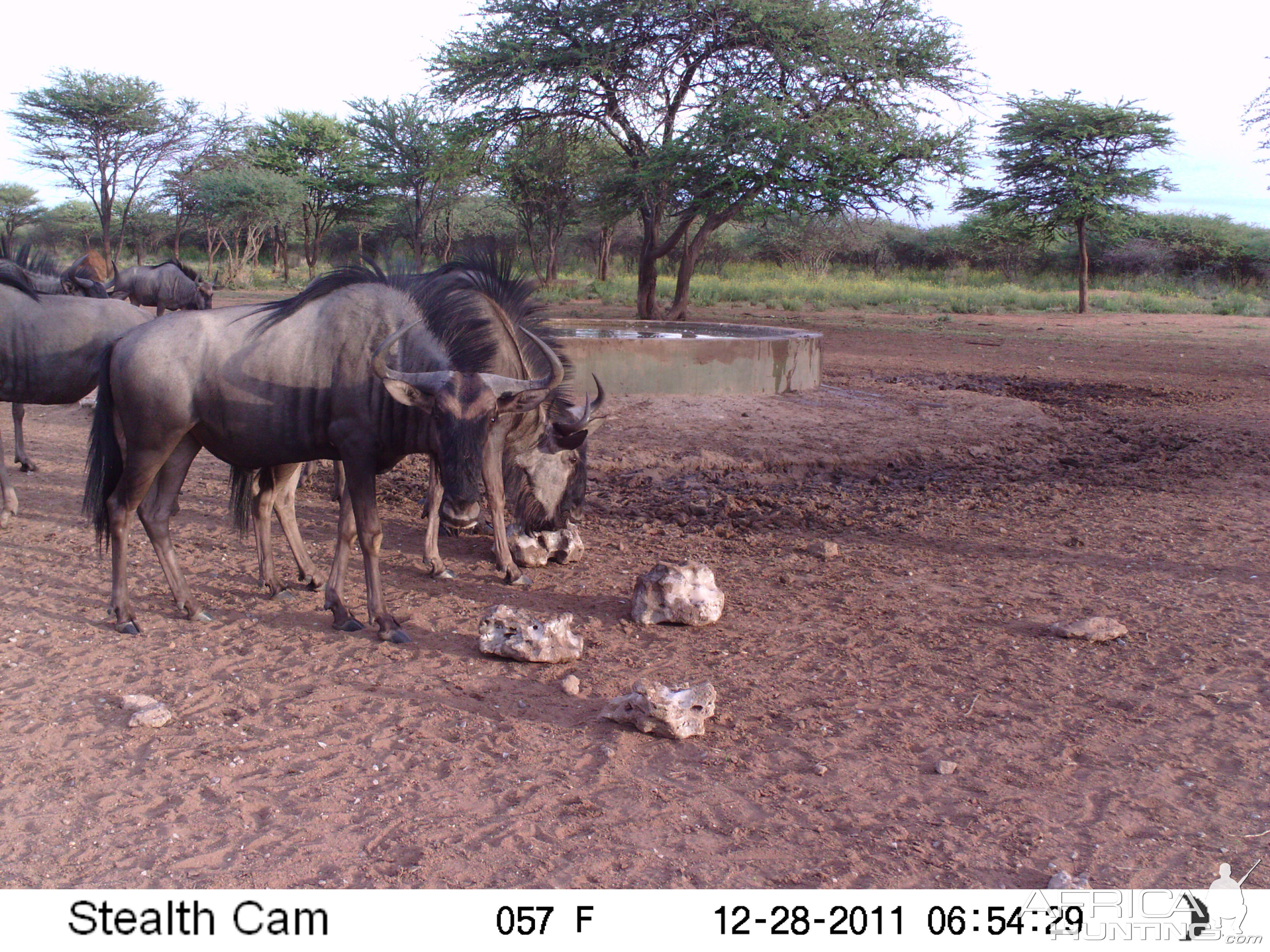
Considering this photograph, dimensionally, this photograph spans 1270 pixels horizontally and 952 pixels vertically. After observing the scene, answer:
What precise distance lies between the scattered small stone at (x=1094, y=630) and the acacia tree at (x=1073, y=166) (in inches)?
911

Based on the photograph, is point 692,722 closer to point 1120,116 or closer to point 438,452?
point 438,452

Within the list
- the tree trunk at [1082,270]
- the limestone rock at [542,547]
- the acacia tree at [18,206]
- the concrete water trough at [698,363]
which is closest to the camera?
the limestone rock at [542,547]

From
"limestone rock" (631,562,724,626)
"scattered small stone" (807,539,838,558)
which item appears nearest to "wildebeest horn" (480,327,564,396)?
"limestone rock" (631,562,724,626)

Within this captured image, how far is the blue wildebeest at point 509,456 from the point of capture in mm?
4805

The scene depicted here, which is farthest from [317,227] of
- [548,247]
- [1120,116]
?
[1120,116]

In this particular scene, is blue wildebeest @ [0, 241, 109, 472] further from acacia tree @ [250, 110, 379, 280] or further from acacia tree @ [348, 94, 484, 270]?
acacia tree @ [250, 110, 379, 280]

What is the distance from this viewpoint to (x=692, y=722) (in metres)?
3.47

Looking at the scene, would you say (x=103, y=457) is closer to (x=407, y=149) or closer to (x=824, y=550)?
(x=824, y=550)

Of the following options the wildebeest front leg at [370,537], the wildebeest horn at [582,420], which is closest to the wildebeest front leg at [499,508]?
the wildebeest horn at [582,420]

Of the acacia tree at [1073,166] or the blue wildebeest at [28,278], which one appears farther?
the acacia tree at [1073,166]

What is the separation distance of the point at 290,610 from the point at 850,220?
2274 cm

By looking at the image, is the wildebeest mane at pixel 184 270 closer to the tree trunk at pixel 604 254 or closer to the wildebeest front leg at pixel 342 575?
the wildebeest front leg at pixel 342 575

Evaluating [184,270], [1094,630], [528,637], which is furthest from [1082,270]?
[528,637]

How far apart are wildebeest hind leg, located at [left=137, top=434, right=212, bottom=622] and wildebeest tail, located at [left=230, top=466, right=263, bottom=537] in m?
0.46
